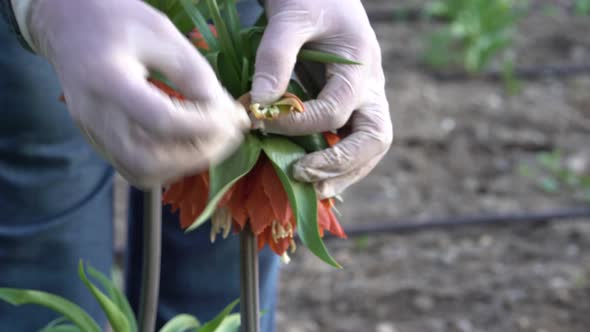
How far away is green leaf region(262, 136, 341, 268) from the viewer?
0.63 metres

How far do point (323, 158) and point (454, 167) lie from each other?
1.73m

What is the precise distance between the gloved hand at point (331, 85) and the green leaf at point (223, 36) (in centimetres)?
3

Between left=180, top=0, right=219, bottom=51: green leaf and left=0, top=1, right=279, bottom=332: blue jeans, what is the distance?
324 mm

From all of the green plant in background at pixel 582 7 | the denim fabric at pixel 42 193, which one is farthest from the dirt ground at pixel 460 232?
the denim fabric at pixel 42 193

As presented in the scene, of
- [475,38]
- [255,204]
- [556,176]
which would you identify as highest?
[255,204]

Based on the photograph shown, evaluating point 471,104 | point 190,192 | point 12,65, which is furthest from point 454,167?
point 190,192

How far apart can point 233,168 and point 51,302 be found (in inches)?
12.8

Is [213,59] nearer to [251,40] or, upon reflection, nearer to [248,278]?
[251,40]

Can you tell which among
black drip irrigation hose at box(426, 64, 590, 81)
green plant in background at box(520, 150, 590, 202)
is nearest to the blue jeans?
green plant in background at box(520, 150, 590, 202)

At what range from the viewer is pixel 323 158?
671mm

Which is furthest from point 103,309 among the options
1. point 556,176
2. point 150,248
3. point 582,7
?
point 582,7

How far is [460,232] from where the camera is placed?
6.72 ft

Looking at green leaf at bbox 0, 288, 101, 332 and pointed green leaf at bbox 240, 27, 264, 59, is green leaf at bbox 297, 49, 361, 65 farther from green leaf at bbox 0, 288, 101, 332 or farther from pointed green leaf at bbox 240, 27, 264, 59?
green leaf at bbox 0, 288, 101, 332

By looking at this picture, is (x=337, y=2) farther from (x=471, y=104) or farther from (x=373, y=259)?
(x=471, y=104)
